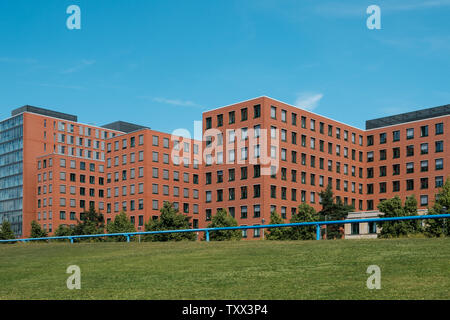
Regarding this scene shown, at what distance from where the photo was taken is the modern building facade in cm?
Result: 8506

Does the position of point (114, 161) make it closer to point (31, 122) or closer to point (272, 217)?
point (31, 122)

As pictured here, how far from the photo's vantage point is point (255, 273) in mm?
12719

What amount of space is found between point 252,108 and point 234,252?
227ft

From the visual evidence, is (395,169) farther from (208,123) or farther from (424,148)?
(208,123)

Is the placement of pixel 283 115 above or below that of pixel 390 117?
below

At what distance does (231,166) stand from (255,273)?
245 feet

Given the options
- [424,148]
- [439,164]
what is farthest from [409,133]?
[439,164]


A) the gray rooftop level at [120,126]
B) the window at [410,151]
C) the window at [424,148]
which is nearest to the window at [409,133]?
the window at [410,151]

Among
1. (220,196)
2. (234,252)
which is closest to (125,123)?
(220,196)

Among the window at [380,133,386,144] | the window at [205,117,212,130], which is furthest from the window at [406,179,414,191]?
the window at [205,117,212,130]

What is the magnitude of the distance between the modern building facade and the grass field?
209 feet

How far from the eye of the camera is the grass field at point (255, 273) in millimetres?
10250

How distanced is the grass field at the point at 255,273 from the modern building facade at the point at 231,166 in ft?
209

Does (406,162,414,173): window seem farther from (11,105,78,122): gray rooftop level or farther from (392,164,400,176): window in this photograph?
(11,105,78,122): gray rooftop level
